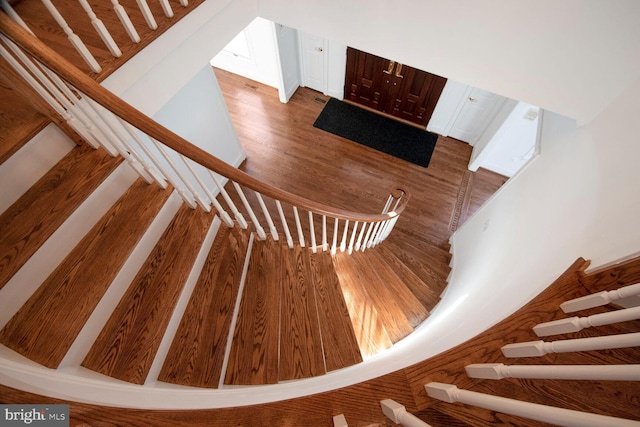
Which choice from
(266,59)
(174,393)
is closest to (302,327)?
(174,393)

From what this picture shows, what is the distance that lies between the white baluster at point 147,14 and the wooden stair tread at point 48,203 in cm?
74

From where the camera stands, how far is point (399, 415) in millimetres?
809

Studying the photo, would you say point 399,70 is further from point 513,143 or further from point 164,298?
point 164,298

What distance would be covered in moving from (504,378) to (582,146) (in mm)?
1841

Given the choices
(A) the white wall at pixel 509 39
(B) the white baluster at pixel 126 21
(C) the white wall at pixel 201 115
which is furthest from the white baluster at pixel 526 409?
(C) the white wall at pixel 201 115

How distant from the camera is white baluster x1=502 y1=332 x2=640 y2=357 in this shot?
58 centimetres

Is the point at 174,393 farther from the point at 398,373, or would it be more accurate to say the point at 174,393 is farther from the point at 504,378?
the point at 504,378

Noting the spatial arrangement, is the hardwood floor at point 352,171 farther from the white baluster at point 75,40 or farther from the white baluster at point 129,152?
the white baluster at point 75,40

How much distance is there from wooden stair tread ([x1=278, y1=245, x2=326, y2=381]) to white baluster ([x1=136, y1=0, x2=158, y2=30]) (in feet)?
5.10

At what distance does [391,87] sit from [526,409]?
16.5ft

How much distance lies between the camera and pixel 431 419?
0.89 meters

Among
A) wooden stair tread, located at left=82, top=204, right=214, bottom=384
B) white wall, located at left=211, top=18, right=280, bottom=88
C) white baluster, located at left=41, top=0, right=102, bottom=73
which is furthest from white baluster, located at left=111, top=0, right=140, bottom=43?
white wall, located at left=211, top=18, right=280, bottom=88

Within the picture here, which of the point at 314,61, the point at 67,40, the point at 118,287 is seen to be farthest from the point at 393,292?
the point at 314,61

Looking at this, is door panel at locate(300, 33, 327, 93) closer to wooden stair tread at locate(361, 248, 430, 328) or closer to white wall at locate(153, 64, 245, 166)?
white wall at locate(153, 64, 245, 166)
